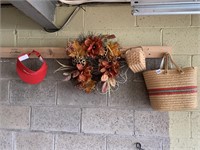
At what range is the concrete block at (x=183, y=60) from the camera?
175 cm

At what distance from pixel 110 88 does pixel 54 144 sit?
0.58m

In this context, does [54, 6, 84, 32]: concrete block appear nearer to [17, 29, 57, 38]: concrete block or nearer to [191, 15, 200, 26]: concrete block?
[17, 29, 57, 38]: concrete block

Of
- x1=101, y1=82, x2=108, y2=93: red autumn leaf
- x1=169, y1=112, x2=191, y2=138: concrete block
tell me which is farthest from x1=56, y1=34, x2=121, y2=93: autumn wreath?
x1=169, y1=112, x2=191, y2=138: concrete block

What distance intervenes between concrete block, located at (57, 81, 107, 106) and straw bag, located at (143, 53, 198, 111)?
394mm

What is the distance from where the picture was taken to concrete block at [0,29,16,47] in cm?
197

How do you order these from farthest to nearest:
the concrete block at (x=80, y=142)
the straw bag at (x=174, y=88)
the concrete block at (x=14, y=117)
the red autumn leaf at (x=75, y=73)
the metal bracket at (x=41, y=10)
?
the concrete block at (x=14, y=117), the concrete block at (x=80, y=142), the red autumn leaf at (x=75, y=73), the straw bag at (x=174, y=88), the metal bracket at (x=41, y=10)

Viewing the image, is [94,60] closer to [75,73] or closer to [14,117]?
[75,73]

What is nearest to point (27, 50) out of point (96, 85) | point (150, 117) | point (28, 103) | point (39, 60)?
point (39, 60)

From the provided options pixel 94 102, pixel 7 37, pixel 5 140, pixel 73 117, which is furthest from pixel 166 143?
pixel 7 37

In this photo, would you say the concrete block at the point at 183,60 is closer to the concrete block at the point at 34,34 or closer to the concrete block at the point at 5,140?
the concrete block at the point at 34,34

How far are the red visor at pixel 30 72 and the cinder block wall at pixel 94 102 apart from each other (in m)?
0.11

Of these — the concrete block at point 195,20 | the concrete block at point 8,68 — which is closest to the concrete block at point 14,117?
the concrete block at point 8,68

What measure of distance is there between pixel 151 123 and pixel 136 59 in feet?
1.54

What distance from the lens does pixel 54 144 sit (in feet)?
6.14
